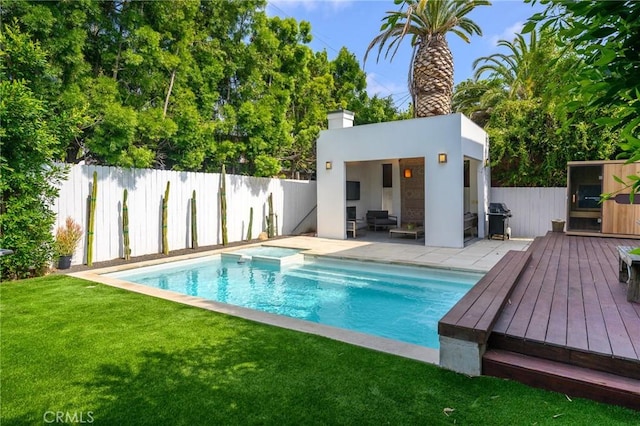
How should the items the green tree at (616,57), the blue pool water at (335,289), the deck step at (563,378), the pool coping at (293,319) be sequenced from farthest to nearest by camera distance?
the blue pool water at (335,289), the pool coping at (293,319), the deck step at (563,378), the green tree at (616,57)

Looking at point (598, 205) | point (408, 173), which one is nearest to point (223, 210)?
point (408, 173)

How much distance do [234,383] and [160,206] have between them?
815 centimetres

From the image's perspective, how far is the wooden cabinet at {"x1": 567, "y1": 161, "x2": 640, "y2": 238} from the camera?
1002cm

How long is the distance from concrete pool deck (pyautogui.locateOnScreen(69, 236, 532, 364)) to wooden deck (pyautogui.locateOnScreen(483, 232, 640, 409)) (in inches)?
29.0

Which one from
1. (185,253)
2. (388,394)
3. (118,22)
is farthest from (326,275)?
(118,22)

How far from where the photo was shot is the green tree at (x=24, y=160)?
6520 mm

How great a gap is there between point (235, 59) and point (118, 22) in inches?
159

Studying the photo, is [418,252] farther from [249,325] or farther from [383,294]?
[249,325]

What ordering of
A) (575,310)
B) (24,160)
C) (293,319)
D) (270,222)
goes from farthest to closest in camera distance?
(270,222)
(24,160)
(293,319)
(575,310)

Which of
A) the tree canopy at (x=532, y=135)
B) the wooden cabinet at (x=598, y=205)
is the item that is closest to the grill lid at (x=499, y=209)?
the wooden cabinet at (x=598, y=205)

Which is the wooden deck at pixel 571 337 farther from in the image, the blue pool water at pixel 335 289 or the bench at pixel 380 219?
the bench at pixel 380 219

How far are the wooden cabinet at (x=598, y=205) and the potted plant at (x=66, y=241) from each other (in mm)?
12776

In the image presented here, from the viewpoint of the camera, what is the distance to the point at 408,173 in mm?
15383

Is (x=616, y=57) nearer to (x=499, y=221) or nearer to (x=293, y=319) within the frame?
(x=293, y=319)
